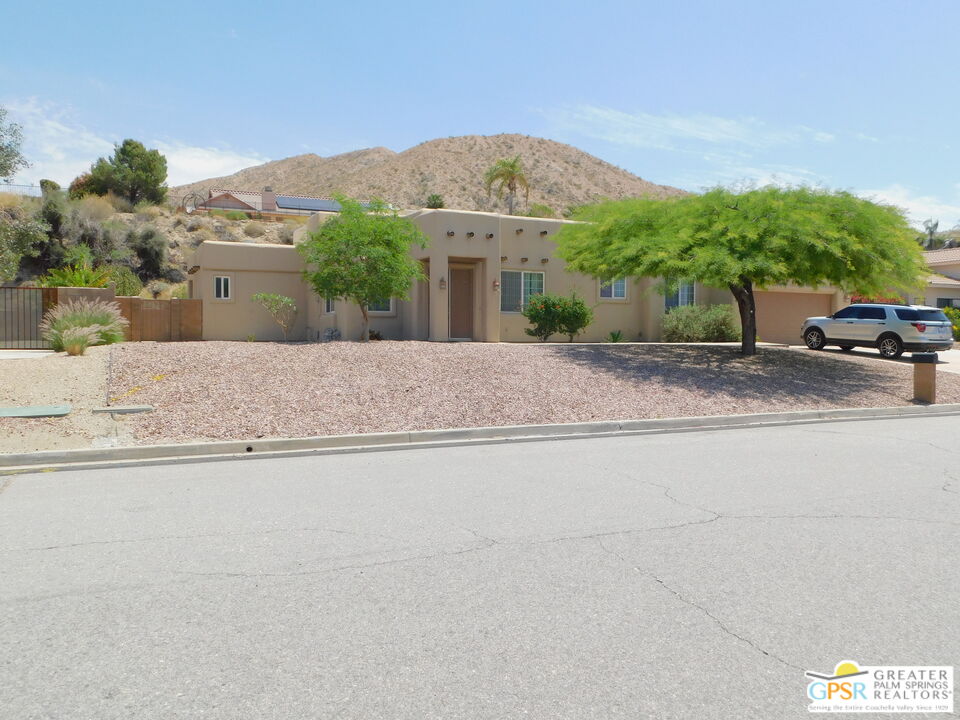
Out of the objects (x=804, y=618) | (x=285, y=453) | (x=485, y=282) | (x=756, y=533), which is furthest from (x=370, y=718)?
(x=485, y=282)

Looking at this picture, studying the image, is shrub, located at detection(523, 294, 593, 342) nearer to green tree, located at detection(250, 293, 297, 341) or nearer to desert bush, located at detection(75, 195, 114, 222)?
green tree, located at detection(250, 293, 297, 341)

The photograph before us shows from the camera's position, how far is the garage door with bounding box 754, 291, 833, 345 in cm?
3145

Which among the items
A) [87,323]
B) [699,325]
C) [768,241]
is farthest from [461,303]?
[87,323]

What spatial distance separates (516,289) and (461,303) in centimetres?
193

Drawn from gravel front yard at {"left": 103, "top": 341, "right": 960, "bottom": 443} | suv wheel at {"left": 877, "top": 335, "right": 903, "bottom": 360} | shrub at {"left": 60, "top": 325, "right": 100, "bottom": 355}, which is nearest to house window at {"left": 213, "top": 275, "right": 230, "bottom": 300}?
gravel front yard at {"left": 103, "top": 341, "right": 960, "bottom": 443}

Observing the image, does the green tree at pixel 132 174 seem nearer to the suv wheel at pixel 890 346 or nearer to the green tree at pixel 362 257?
the green tree at pixel 362 257

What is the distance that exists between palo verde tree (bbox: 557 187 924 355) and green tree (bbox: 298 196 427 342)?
5.34 metres

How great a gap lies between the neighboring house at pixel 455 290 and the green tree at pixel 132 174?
104 ft

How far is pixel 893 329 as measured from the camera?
24938mm

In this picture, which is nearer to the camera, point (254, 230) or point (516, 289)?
point (516, 289)

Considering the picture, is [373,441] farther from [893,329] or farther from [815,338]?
[815,338]

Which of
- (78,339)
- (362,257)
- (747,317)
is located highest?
(362,257)

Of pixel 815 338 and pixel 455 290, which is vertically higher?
pixel 455 290

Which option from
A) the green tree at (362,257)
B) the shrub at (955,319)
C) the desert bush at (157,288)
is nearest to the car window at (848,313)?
the shrub at (955,319)
